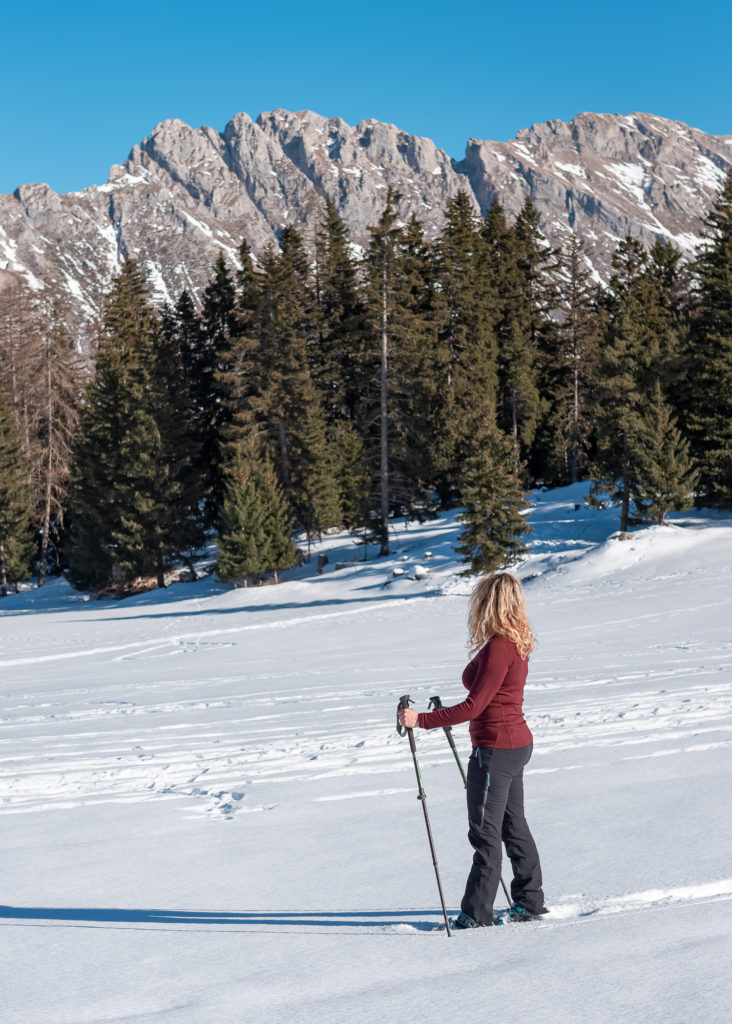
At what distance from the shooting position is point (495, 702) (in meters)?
4.15

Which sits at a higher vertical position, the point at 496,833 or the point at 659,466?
the point at 659,466

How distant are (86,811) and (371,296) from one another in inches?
1193

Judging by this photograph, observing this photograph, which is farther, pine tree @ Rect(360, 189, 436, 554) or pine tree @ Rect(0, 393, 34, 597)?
pine tree @ Rect(0, 393, 34, 597)

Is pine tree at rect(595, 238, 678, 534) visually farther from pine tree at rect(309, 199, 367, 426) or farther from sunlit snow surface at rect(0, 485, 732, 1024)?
sunlit snow surface at rect(0, 485, 732, 1024)

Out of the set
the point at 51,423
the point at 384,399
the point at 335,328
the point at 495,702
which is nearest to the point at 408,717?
the point at 495,702

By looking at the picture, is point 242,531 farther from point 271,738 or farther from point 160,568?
point 271,738

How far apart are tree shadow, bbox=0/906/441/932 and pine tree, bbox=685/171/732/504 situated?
27.7 meters

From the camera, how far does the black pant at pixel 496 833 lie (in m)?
4.07

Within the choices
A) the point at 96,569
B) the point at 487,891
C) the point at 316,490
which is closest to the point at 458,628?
the point at 487,891

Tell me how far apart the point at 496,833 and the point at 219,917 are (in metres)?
1.61

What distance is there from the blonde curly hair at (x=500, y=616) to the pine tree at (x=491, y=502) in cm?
2124

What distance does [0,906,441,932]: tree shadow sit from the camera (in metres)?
4.24

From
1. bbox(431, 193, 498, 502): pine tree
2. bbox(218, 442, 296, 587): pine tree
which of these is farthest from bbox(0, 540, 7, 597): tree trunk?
bbox(431, 193, 498, 502): pine tree

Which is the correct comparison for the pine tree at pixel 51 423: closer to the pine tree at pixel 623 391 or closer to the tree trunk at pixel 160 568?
the tree trunk at pixel 160 568
